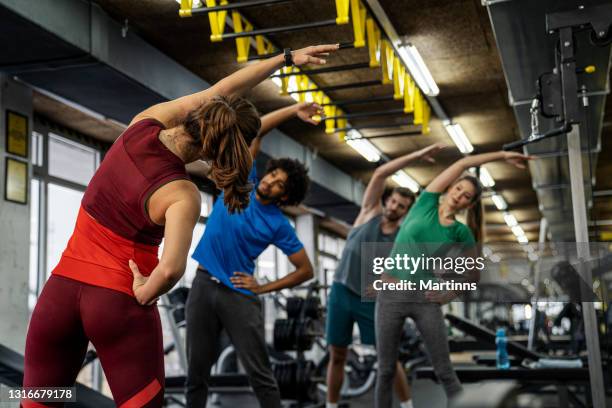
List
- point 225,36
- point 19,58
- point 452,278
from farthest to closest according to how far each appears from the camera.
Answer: point 19,58 < point 225,36 < point 452,278

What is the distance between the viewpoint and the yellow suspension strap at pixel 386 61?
478 cm

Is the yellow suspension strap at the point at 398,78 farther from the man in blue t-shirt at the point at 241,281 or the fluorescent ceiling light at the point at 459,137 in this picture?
the fluorescent ceiling light at the point at 459,137

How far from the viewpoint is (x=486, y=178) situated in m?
10.6

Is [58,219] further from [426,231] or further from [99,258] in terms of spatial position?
[99,258]

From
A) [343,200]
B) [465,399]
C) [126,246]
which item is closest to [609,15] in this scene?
[126,246]

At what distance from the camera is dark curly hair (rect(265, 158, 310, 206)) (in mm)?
2980

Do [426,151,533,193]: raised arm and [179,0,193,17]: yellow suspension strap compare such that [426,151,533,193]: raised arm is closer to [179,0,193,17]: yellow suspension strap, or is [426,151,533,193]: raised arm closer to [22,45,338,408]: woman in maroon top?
[179,0,193,17]: yellow suspension strap

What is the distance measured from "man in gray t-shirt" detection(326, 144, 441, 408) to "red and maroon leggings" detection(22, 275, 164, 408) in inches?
96.1

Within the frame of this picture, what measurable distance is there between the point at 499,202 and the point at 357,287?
9392 mm

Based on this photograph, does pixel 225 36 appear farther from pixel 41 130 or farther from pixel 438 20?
pixel 41 130

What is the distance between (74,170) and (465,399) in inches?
282

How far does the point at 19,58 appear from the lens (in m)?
4.45

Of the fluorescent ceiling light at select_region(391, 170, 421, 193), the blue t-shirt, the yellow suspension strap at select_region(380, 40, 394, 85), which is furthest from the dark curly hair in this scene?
the fluorescent ceiling light at select_region(391, 170, 421, 193)

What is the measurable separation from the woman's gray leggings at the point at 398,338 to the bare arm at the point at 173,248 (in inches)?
65.7
